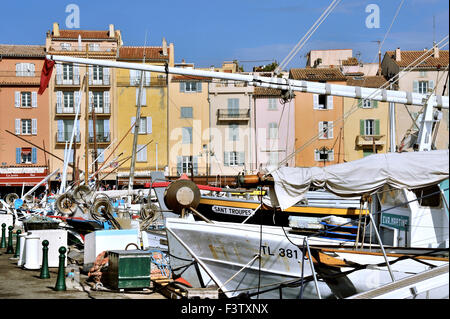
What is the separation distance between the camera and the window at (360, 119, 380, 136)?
51469 mm

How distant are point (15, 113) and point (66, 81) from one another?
5.03 m

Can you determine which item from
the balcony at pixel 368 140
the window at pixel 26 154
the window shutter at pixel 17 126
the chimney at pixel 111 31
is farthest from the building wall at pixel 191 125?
the window shutter at pixel 17 126

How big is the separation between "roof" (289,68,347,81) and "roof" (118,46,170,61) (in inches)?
438

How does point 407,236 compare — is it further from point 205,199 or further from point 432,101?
point 205,199

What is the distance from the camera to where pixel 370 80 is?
50.1 m

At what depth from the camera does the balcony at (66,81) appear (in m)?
53.6

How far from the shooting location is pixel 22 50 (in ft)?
182

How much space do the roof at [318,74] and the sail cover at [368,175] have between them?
133ft

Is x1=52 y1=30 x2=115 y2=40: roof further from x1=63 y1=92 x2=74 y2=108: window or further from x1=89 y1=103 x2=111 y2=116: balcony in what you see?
x1=89 y1=103 x2=111 y2=116: balcony

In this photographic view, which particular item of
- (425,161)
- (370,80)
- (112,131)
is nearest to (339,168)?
(425,161)

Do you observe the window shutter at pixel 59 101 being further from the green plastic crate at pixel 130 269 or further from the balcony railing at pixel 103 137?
the green plastic crate at pixel 130 269

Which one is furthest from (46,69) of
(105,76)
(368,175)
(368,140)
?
(105,76)

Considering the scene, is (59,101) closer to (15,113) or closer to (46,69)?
(15,113)

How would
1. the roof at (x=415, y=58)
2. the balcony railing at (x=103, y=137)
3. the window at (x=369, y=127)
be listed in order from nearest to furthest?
1. the roof at (x=415, y=58)
2. the window at (x=369, y=127)
3. the balcony railing at (x=103, y=137)
